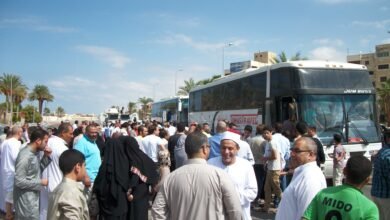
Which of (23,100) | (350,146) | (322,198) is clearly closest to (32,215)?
(322,198)

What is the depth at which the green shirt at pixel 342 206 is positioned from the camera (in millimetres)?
2906

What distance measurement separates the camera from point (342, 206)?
2.97 meters

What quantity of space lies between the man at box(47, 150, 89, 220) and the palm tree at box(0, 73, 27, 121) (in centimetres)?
6963

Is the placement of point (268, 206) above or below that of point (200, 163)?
below

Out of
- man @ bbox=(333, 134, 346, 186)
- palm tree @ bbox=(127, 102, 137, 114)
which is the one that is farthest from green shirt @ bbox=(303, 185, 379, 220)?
palm tree @ bbox=(127, 102, 137, 114)

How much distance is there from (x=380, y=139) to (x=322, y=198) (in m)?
10.8

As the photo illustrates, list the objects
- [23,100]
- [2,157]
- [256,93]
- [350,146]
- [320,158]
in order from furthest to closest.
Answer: [23,100], [256,93], [350,146], [320,158], [2,157]

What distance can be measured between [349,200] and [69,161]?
2.54 metres

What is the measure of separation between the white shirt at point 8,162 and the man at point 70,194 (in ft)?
11.3

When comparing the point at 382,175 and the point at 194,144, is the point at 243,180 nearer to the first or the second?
the point at 194,144

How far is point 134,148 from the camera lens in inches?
205

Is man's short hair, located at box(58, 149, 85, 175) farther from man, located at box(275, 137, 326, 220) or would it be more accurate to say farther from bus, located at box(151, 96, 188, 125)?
bus, located at box(151, 96, 188, 125)

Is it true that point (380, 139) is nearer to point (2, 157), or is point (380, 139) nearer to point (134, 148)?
point (134, 148)

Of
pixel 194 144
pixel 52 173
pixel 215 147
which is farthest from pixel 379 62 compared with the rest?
pixel 194 144
